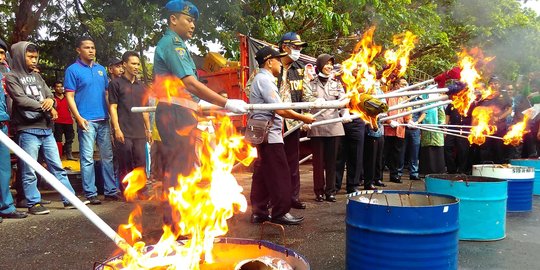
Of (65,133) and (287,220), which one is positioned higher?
(65,133)

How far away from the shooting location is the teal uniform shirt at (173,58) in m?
3.46

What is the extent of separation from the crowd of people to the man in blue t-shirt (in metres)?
0.01

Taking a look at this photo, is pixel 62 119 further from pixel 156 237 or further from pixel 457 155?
pixel 457 155

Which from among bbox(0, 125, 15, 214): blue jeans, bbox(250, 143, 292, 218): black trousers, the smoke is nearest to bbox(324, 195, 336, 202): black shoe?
bbox(250, 143, 292, 218): black trousers

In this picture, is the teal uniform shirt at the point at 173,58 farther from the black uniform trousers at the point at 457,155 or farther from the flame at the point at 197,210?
the black uniform trousers at the point at 457,155

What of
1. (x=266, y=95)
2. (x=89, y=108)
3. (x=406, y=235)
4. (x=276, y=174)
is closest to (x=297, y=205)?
(x=276, y=174)

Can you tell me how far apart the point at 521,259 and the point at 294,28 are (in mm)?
10184

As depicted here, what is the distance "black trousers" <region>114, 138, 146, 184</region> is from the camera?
Answer: 614 cm

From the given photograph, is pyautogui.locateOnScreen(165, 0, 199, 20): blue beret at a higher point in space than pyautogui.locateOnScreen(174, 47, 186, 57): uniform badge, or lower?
higher

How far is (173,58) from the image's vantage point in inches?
137

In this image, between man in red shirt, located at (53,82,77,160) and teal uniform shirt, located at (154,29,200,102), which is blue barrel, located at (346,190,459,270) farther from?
man in red shirt, located at (53,82,77,160)

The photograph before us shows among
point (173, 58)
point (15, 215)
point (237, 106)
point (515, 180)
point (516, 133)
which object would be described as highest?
point (173, 58)

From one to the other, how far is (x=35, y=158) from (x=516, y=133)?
25.9 feet

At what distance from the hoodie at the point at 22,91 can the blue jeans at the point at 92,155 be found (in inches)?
20.1
